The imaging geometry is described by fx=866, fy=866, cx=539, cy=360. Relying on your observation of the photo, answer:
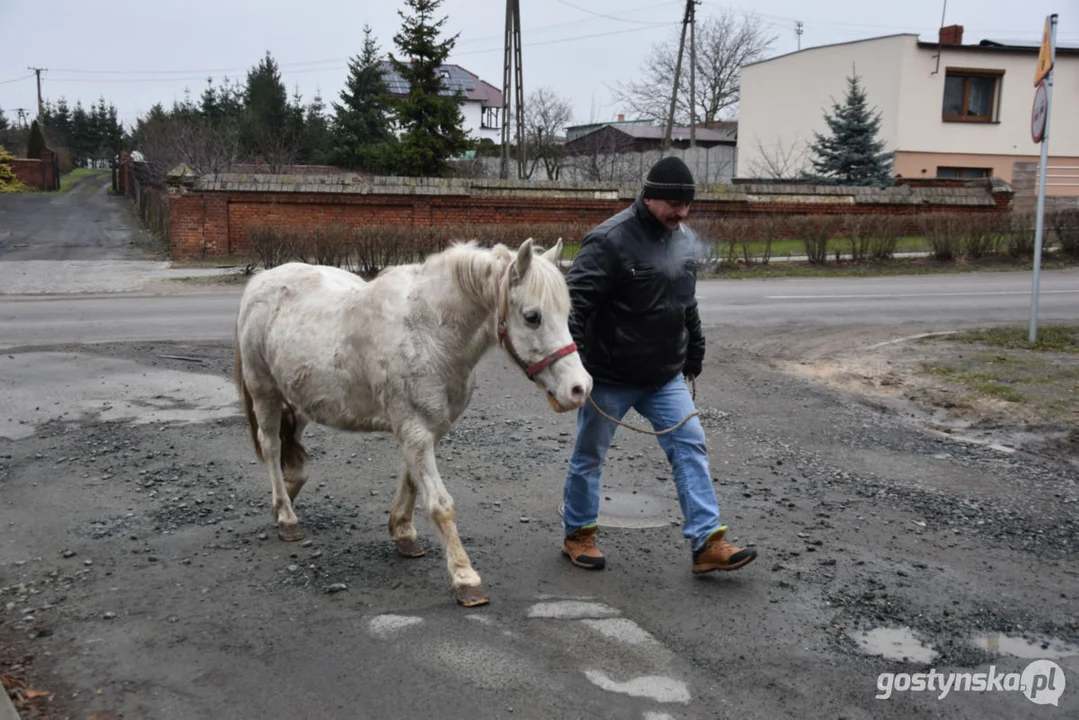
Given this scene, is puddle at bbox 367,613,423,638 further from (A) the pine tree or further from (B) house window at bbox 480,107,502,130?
(B) house window at bbox 480,107,502,130

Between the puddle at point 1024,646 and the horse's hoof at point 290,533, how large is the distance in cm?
358

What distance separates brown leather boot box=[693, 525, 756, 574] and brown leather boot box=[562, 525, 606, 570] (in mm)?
553

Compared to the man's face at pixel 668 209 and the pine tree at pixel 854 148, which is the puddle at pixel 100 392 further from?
the pine tree at pixel 854 148

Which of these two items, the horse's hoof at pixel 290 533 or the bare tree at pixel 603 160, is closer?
the horse's hoof at pixel 290 533

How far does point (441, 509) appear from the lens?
14.0ft

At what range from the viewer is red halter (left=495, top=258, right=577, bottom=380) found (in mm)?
3971

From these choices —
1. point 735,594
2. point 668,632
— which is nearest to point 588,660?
point 668,632

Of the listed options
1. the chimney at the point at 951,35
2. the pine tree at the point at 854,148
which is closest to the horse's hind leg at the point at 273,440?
the pine tree at the point at 854,148

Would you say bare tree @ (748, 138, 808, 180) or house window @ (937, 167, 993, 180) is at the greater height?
bare tree @ (748, 138, 808, 180)

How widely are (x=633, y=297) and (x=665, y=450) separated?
0.85 m

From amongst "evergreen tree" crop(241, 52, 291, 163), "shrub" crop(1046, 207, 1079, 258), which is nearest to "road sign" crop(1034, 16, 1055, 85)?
"shrub" crop(1046, 207, 1079, 258)

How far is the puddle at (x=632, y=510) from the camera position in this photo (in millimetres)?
5414

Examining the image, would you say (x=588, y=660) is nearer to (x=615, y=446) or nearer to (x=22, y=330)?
(x=615, y=446)

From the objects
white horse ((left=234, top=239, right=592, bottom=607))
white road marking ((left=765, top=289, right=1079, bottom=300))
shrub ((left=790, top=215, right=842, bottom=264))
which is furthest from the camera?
shrub ((left=790, top=215, right=842, bottom=264))
